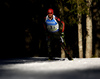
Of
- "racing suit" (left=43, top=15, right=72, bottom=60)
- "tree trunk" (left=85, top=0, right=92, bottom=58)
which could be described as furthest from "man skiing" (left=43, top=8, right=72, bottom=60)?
"tree trunk" (left=85, top=0, right=92, bottom=58)

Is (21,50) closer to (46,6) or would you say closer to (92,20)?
(46,6)

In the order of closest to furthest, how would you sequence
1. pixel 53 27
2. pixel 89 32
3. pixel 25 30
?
1. pixel 53 27
2. pixel 89 32
3. pixel 25 30

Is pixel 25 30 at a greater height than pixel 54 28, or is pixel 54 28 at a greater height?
pixel 54 28

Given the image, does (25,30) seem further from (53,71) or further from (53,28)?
(53,71)

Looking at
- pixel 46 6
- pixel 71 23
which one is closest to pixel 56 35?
pixel 71 23

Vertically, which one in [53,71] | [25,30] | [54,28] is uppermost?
[54,28]

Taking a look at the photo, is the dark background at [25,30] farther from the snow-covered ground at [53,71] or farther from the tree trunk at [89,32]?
the snow-covered ground at [53,71]

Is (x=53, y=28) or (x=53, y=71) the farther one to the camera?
(x=53, y=28)

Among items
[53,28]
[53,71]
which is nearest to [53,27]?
[53,28]

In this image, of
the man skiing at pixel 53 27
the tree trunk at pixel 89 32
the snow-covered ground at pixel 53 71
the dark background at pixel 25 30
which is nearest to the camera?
the snow-covered ground at pixel 53 71

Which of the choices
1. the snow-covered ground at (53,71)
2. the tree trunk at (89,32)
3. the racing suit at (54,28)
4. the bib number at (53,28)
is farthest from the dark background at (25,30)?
the snow-covered ground at (53,71)

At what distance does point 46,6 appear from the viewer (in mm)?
12352

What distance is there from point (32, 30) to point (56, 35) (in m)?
3.25

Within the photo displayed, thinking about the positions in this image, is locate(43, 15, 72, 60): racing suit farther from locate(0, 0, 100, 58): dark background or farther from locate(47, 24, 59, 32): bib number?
locate(0, 0, 100, 58): dark background
